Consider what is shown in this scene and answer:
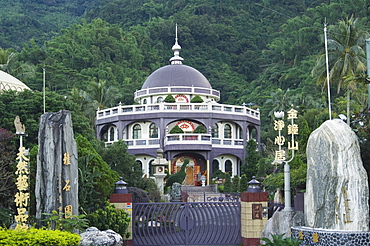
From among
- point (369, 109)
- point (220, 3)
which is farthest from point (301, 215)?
point (220, 3)

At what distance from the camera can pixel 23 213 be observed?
12.7m

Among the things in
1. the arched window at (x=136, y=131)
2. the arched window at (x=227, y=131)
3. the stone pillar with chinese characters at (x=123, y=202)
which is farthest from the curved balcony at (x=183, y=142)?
the stone pillar with chinese characters at (x=123, y=202)

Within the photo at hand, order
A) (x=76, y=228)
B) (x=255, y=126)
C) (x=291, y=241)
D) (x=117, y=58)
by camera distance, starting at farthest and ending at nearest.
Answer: (x=117, y=58) → (x=255, y=126) → (x=76, y=228) → (x=291, y=241)

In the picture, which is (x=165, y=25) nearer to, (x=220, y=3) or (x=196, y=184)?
(x=220, y=3)

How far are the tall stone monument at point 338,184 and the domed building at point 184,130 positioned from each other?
25838 millimetres

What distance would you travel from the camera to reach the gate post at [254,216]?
14.4m

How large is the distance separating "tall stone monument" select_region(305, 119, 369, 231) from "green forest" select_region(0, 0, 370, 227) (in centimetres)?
2329

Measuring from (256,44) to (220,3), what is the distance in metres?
9.25

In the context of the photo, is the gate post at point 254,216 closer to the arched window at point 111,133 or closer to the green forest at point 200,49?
the green forest at point 200,49

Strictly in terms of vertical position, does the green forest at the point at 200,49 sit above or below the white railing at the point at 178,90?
above

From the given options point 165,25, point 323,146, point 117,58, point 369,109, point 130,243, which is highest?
point 165,25

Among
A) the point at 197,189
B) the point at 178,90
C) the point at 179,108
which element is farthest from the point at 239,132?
the point at 197,189

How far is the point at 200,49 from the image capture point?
79.4 meters

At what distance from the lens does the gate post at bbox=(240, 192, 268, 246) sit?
47.3ft
